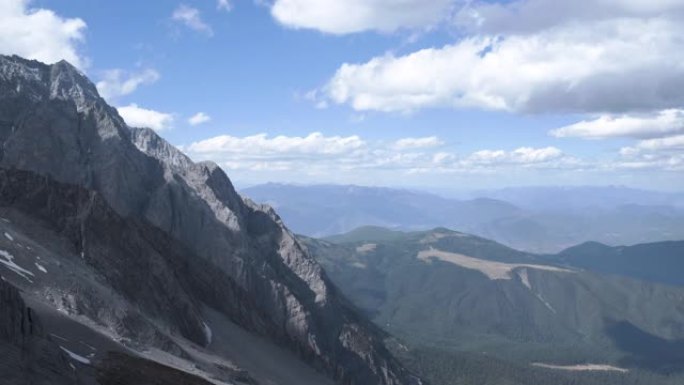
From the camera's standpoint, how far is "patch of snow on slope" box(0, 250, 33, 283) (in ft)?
240

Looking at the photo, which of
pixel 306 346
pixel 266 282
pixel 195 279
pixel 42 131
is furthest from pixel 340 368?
pixel 42 131

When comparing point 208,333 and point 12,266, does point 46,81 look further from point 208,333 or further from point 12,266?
point 12,266

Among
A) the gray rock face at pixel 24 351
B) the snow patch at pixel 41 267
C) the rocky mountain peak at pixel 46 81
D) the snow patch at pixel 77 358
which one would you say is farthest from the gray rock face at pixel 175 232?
the gray rock face at pixel 24 351

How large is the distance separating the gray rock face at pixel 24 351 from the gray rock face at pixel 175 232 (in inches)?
1665

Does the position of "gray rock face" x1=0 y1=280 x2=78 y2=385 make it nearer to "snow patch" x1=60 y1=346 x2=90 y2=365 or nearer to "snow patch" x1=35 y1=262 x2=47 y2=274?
"snow patch" x1=60 y1=346 x2=90 y2=365

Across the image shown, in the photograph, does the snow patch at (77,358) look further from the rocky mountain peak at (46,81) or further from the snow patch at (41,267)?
the rocky mountain peak at (46,81)

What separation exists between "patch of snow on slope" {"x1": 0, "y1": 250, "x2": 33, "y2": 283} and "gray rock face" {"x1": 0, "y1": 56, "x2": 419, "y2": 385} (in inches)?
727

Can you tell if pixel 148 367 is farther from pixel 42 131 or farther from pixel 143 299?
pixel 42 131

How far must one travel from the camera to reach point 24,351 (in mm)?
46750

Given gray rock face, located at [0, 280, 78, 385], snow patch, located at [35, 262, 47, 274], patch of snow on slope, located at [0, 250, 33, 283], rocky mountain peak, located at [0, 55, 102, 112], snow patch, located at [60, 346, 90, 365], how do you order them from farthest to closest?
1. rocky mountain peak, located at [0, 55, 102, 112]
2. snow patch, located at [35, 262, 47, 274]
3. patch of snow on slope, located at [0, 250, 33, 283]
4. snow patch, located at [60, 346, 90, 365]
5. gray rock face, located at [0, 280, 78, 385]

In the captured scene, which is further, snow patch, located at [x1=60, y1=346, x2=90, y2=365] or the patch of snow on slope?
the patch of snow on slope

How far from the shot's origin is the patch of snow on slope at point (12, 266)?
73.2 m

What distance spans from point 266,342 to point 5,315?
88.9 meters

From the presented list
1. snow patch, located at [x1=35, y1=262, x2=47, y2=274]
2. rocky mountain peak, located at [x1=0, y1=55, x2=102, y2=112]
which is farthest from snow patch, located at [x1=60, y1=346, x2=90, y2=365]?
rocky mountain peak, located at [x1=0, y1=55, x2=102, y2=112]
